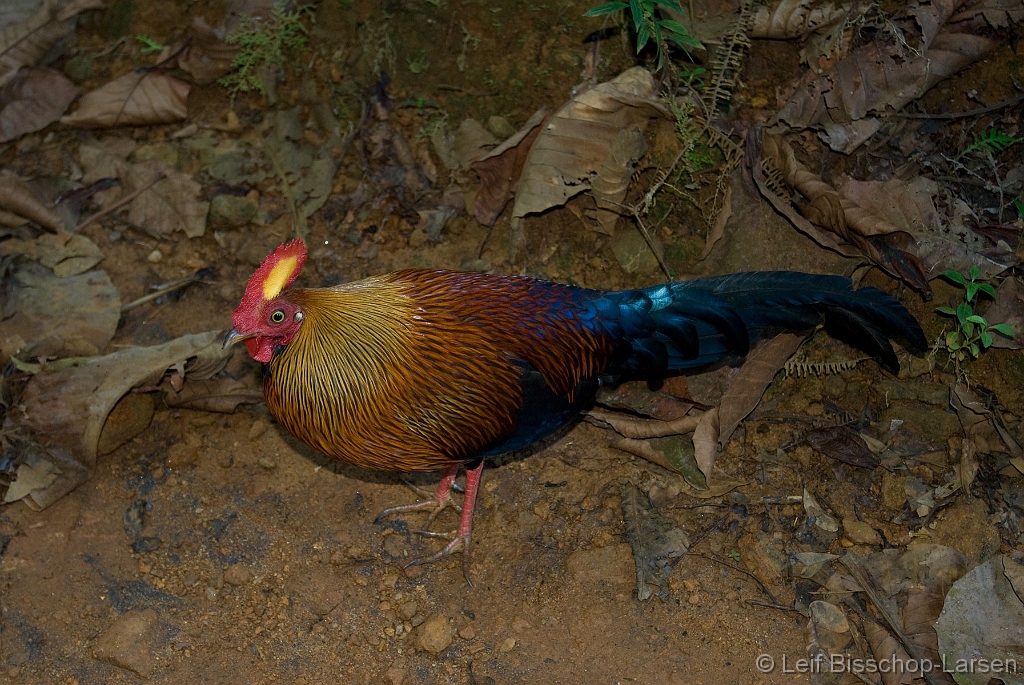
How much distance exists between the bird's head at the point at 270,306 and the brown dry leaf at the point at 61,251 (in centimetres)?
243

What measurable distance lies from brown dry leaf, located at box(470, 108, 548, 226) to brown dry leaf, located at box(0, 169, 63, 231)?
114 inches

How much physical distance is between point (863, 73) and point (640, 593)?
3086 mm

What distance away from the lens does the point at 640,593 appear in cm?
431

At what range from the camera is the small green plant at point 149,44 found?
6.42 m

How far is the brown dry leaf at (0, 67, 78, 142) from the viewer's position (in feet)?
21.1

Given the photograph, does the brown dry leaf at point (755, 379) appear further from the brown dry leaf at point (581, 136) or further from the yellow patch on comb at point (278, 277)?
the yellow patch on comb at point (278, 277)

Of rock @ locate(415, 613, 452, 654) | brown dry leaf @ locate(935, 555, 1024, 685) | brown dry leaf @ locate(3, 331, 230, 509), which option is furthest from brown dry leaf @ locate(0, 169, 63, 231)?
brown dry leaf @ locate(935, 555, 1024, 685)

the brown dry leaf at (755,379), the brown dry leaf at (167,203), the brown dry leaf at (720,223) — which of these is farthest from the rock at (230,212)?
the brown dry leaf at (755,379)

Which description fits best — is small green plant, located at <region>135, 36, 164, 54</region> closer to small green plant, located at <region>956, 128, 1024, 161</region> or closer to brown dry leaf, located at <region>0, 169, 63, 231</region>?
brown dry leaf, located at <region>0, 169, 63, 231</region>

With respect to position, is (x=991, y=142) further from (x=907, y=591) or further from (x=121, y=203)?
(x=121, y=203)

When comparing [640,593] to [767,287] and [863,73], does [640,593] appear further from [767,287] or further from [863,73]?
[863,73]

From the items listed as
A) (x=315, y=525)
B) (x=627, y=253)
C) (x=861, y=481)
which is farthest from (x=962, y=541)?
(x=315, y=525)

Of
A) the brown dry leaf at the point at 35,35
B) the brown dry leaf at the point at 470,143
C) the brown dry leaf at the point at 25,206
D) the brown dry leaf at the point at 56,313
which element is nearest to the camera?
the brown dry leaf at the point at 56,313

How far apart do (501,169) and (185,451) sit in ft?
8.22
